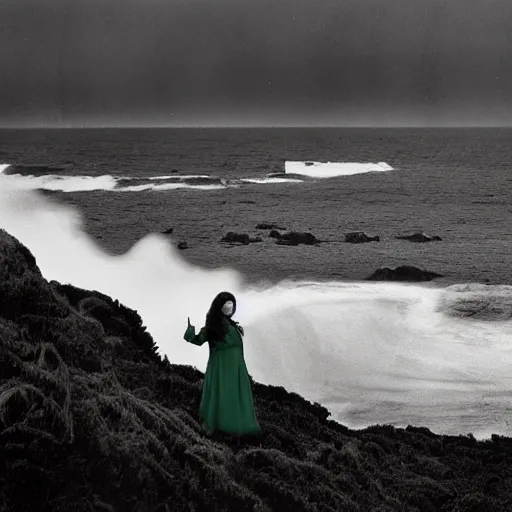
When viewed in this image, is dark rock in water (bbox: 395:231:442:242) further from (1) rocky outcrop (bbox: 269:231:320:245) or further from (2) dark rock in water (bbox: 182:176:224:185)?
(2) dark rock in water (bbox: 182:176:224:185)

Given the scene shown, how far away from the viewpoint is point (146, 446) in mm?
5039

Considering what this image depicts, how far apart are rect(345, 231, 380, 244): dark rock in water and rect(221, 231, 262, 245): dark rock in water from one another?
3.34 m

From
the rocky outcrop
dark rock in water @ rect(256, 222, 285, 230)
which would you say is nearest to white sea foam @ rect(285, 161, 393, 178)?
dark rock in water @ rect(256, 222, 285, 230)

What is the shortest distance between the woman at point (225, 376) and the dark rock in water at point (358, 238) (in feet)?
73.4

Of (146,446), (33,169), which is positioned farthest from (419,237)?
(33,169)

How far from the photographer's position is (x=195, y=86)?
138 feet

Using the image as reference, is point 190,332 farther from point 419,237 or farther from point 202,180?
point 202,180

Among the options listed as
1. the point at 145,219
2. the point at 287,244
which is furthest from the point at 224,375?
the point at 145,219

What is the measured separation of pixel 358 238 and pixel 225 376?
2284 centimetres

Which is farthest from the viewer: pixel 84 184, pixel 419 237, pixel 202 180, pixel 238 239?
pixel 202 180

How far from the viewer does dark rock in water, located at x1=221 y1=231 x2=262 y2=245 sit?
2769 centimetres

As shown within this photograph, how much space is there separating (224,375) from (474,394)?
9.62 m

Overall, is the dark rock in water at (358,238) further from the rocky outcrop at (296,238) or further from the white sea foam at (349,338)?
the white sea foam at (349,338)

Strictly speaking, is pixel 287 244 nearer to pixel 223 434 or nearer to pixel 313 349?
pixel 313 349
